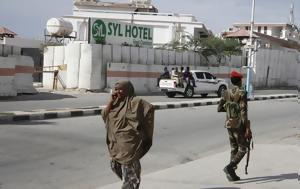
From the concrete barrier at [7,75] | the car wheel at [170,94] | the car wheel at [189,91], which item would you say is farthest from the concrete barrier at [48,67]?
the concrete barrier at [7,75]

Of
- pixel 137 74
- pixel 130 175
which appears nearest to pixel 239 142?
pixel 130 175

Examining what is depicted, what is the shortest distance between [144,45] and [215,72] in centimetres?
680

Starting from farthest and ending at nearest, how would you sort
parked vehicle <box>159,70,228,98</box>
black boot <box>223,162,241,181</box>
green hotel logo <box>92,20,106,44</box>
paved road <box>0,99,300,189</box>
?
1. green hotel logo <box>92,20,106,44</box>
2. parked vehicle <box>159,70,228,98</box>
3. paved road <box>0,99,300,189</box>
4. black boot <box>223,162,241,181</box>

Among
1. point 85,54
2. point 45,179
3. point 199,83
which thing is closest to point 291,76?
point 199,83

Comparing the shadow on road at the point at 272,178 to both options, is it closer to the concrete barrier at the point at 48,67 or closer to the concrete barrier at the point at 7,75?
the concrete barrier at the point at 7,75

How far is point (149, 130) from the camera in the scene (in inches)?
203

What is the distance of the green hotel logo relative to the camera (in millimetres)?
30000

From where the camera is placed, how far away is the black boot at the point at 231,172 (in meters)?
7.41

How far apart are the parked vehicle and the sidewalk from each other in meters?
18.5

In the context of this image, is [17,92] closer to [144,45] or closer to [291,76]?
[144,45]

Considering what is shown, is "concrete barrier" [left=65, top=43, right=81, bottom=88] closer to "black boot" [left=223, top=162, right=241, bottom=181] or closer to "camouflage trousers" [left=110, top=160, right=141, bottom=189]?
"black boot" [left=223, top=162, right=241, bottom=181]

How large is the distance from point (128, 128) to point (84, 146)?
5.71 m

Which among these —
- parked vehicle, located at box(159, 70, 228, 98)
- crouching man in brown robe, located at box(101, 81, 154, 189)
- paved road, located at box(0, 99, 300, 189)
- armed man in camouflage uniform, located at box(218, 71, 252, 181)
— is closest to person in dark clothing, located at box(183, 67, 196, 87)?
parked vehicle, located at box(159, 70, 228, 98)

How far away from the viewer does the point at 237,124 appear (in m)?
7.25
